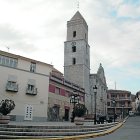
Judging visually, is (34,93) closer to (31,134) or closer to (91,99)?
(31,134)

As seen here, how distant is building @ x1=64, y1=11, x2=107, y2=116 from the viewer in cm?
6556

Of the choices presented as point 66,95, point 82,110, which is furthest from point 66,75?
point 82,110

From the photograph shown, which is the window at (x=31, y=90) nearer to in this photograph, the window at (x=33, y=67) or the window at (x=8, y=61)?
the window at (x=33, y=67)

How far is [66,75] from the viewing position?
6781 centimetres

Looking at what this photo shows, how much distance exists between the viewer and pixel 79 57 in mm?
67188

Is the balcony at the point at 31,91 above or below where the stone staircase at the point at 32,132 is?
above

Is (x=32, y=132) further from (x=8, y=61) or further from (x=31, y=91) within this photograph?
(x=31, y=91)

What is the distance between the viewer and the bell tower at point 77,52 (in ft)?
216

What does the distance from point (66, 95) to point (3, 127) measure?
32868mm

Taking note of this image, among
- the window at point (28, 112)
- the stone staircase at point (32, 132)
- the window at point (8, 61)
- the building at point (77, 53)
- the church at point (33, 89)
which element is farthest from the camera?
the building at point (77, 53)

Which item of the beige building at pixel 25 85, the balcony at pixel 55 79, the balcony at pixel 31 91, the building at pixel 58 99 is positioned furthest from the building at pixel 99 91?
the balcony at pixel 31 91

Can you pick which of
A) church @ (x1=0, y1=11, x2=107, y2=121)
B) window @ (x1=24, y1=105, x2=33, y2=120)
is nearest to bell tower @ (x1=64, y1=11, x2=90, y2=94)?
church @ (x1=0, y1=11, x2=107, y2=121)

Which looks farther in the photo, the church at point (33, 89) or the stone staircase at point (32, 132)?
the church at point (33, 89)

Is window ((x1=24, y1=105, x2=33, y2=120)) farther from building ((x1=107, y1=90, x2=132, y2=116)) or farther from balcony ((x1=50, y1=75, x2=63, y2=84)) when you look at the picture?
building ((x1=107, y1=90, x2=132, y2=116))
